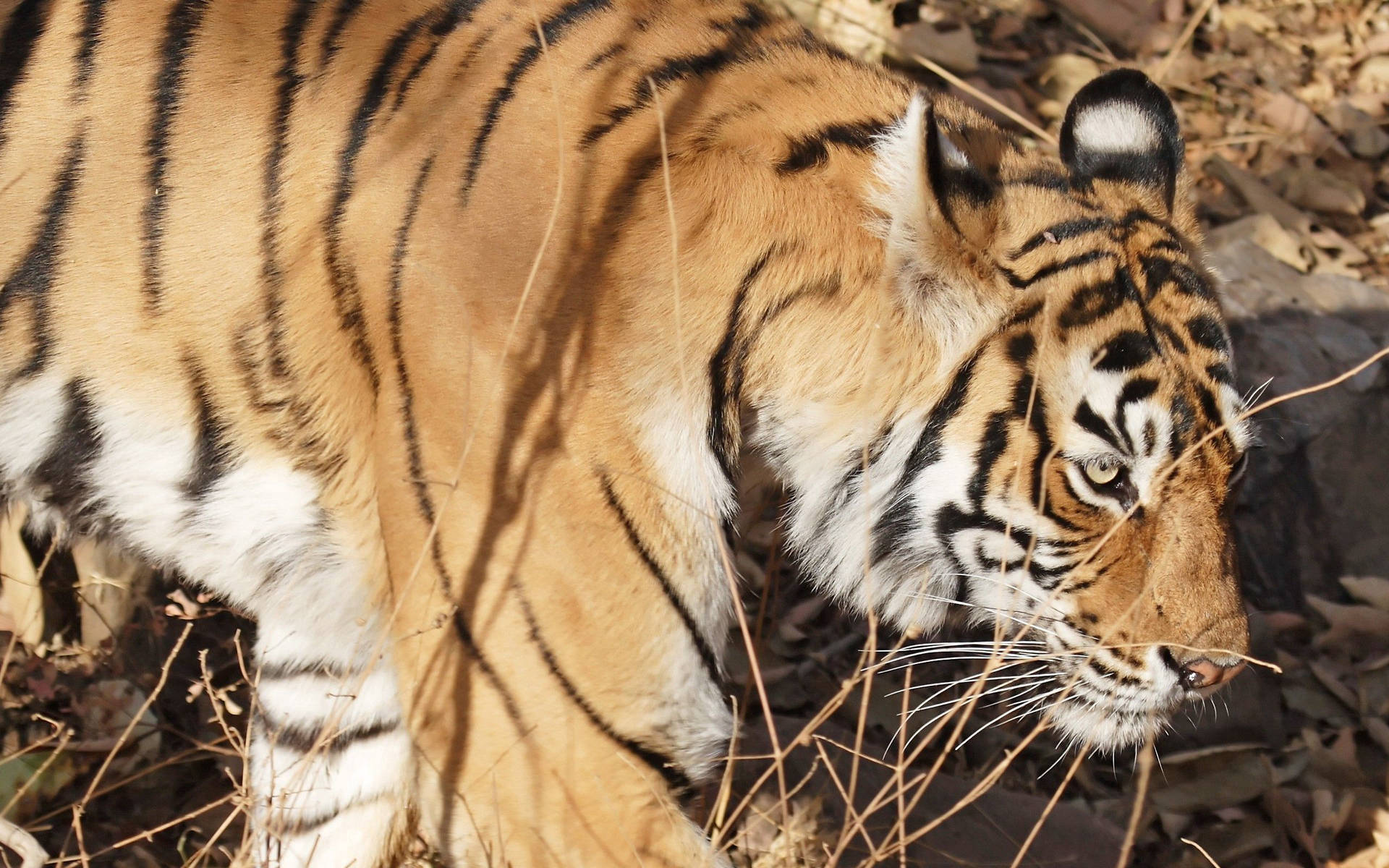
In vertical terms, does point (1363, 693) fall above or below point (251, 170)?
below

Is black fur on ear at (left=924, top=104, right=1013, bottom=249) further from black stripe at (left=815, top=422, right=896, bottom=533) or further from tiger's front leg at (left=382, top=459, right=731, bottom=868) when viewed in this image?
tiger's front leg at (left=382, top=459, right=731, bottom=868)

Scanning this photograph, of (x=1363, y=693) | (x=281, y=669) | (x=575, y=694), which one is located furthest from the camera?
(x=1363, y=693)

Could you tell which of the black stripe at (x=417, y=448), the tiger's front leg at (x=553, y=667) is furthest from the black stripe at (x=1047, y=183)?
the black stripe at (x=417, y=448)

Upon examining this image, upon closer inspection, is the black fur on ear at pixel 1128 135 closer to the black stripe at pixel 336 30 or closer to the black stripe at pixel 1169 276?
the black stripe at pixel 1169 276

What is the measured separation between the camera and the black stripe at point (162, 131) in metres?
2.04

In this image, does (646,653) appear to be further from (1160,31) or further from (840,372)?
(1160,31)

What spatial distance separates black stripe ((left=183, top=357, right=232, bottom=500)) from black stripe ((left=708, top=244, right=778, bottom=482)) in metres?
0.76

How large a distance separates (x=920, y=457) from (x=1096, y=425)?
26 centimetres

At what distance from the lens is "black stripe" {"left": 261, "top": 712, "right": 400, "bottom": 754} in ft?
7.54

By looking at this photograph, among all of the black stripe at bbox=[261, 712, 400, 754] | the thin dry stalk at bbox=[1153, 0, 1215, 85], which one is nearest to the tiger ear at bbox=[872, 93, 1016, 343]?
the thin dry stalk at bbox=[1153, 0, 1215, 85]

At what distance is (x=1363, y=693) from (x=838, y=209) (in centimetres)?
234

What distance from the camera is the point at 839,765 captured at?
2.98 metres

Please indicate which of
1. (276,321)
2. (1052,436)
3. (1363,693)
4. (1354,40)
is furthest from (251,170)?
(1354,40)

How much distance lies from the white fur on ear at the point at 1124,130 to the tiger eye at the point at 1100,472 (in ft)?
1.92
